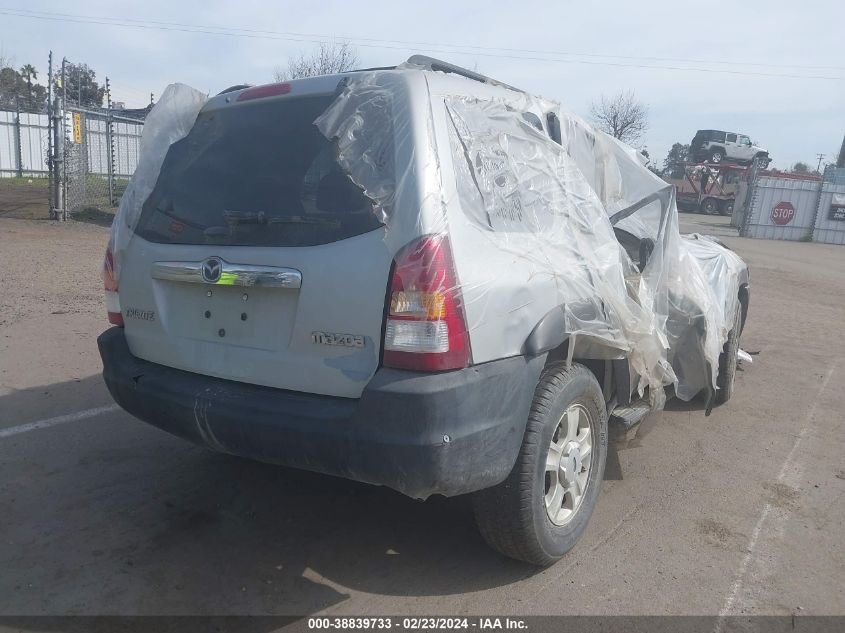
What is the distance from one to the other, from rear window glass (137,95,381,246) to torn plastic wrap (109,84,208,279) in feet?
0.15

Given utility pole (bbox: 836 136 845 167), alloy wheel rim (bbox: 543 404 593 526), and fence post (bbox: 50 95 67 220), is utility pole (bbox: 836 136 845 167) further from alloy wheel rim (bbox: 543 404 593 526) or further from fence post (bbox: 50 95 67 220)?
alloy wheel rim (bbox: 543 404 593 526)

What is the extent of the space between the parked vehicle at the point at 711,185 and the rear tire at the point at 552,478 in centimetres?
3648

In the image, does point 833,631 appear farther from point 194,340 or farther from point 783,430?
point 194,340

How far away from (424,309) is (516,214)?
74cm

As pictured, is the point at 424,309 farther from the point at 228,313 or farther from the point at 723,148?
the point at 723,148

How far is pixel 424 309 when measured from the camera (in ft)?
8.42

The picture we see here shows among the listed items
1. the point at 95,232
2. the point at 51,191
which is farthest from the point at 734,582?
the point at 51,191

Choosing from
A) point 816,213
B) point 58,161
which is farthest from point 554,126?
point 816,213

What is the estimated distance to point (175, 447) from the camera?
14.5ft

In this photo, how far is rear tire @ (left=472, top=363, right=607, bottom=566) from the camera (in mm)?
2922

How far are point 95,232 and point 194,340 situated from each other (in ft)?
40.8

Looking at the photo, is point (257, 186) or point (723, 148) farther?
point (723, 148)

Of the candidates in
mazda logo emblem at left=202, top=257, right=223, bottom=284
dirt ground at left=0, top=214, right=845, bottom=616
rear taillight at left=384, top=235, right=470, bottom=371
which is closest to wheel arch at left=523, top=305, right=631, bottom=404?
rear taillight at left=384, top=235, right=470, bottom=371

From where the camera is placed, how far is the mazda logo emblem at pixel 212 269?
9.63ft
